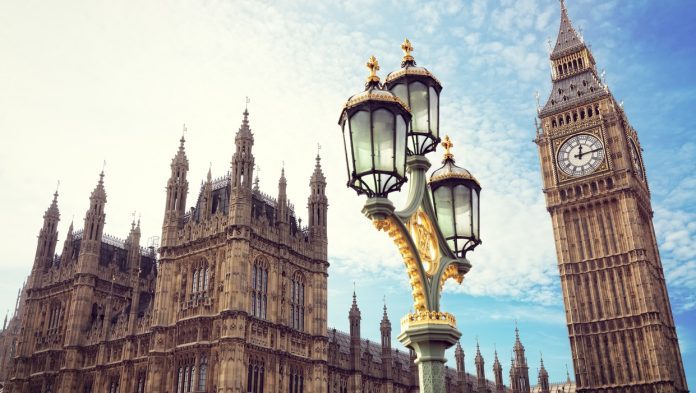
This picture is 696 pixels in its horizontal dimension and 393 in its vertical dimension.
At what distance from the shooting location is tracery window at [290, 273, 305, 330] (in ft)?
132

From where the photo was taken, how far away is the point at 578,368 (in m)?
64.8

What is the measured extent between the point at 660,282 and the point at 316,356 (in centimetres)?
4614

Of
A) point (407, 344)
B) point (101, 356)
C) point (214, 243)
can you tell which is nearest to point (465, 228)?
point (407, 344)

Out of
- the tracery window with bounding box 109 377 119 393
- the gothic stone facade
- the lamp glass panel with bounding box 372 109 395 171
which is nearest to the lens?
the lamp glass panel with bounding box 372 109 395 171

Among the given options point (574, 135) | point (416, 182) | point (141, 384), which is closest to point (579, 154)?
point (574, 135)

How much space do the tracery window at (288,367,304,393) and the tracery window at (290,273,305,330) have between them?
263 cm

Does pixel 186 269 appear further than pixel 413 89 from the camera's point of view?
Yes

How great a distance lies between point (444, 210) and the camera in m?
9.55

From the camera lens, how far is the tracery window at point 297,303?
40281mm

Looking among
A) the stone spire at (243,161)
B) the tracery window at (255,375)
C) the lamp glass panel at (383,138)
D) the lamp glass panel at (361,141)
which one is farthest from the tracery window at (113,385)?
the lamp glass panel at (383,138)

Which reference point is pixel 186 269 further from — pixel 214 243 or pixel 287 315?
pixel 287 315

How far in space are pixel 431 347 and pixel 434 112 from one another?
351 cm

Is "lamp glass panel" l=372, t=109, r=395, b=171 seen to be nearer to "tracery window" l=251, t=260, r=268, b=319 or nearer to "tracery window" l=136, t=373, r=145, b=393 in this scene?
"tracery window" l=251, t=260, r=268, b=319

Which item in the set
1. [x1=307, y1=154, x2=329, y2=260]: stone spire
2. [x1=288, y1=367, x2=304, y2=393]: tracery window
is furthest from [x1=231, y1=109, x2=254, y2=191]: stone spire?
[x1=288, y1=367, x2=304, y2=393]: tracery window
